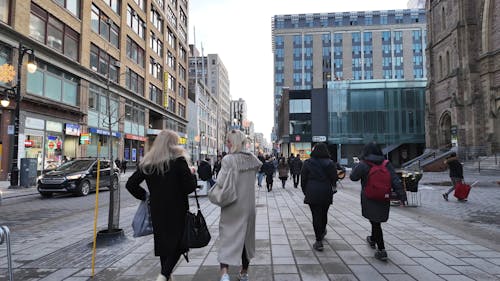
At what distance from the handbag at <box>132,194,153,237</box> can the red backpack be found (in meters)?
3.19

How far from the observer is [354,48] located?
317 ft

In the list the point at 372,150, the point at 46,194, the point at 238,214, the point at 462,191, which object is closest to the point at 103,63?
the point at 46,194

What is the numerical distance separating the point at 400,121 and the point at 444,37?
14734mm

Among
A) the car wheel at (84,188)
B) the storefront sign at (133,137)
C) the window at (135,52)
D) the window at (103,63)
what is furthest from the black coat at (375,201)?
the window at (135,52)

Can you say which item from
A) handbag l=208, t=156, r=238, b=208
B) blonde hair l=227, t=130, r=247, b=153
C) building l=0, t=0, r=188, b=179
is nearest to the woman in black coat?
handbag l=208, t=156, r=238, b=208

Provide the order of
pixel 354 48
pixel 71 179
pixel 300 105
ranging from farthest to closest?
pixel 354 48 < pixel 300 105 < pixel 71 179

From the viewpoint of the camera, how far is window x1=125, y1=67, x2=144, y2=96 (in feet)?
124

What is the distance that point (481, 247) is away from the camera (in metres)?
5.87

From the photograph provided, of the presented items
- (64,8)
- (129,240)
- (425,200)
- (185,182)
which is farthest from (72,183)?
(64,8)

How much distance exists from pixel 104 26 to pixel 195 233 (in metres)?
34.6

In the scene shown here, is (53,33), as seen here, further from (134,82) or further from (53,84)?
(134,82)

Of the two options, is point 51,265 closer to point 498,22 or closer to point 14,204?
point 14,204

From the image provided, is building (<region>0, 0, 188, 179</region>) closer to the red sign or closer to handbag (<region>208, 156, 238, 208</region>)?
the red sign

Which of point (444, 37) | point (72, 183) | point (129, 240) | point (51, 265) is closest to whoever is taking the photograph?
point (51, 265)
